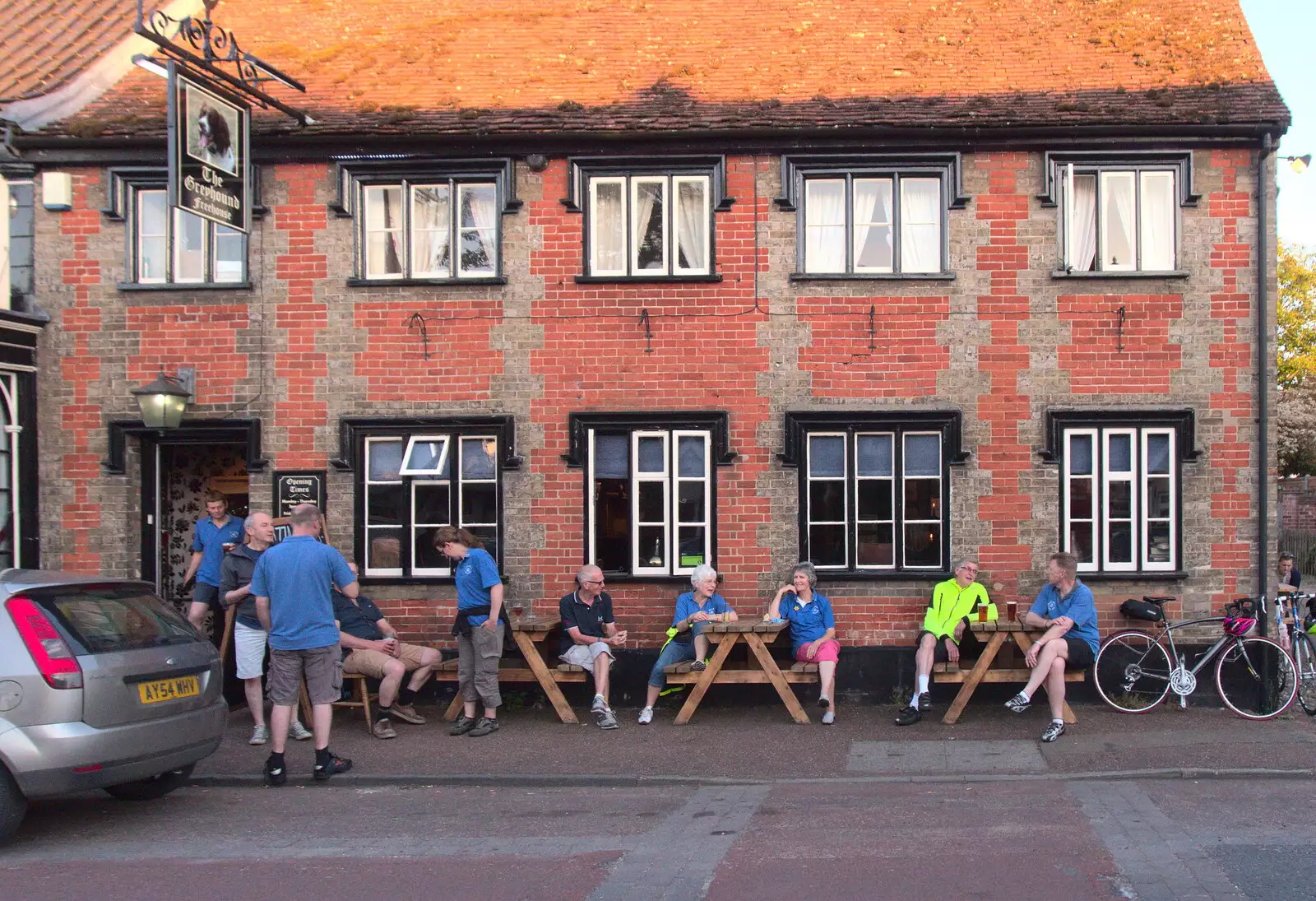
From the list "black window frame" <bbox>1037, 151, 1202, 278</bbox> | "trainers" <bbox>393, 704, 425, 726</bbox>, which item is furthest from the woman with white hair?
"black window frame" <bbox>1037, 151, 1202, 278</bbox>

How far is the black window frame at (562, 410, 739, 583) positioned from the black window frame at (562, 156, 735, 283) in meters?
1.29

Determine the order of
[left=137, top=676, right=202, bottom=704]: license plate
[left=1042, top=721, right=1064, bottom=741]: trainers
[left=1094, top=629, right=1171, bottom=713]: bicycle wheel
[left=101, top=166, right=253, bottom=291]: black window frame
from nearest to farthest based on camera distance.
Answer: [left=137, top=676, right=202, bottom=704]: license plate
[left=1042, top=721, right=1064, bottom=741]: trainers
[left=1094, top=629, right=1171, bottom=713]: bicycle wheel
[left=101, top=166, right=253, bottom=291]: black window frame

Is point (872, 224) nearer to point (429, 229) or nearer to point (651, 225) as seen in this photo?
point (651, 225)

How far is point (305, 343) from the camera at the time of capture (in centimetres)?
1171

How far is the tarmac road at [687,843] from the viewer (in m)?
5.98

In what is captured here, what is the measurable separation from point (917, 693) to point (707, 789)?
275 cm

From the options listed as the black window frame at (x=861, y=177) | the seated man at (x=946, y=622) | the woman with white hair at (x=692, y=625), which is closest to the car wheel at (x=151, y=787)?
the woman with white hair at (x=692, y=625)

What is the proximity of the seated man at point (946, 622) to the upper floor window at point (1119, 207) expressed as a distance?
311 cm

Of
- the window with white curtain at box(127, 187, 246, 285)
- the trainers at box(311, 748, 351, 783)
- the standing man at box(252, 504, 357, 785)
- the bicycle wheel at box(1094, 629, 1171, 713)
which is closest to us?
the standing man at box(252, 504, 357, 785)

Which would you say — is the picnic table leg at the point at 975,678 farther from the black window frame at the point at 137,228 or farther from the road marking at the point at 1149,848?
the black window frame at the point at 137,228

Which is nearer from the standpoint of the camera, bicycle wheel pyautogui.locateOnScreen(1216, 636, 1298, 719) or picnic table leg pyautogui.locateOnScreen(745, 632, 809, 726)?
picnic table leg pyautogui.locateOnScreen(745, 632, 809, 726)

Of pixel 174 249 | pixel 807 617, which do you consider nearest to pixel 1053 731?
pixel 807 617

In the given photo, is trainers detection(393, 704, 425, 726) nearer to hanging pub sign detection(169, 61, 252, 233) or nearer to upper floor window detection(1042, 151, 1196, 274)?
hanging pub sign detection(169, 61, 252, 233)

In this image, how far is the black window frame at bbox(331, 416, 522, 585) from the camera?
1157 centimetres
